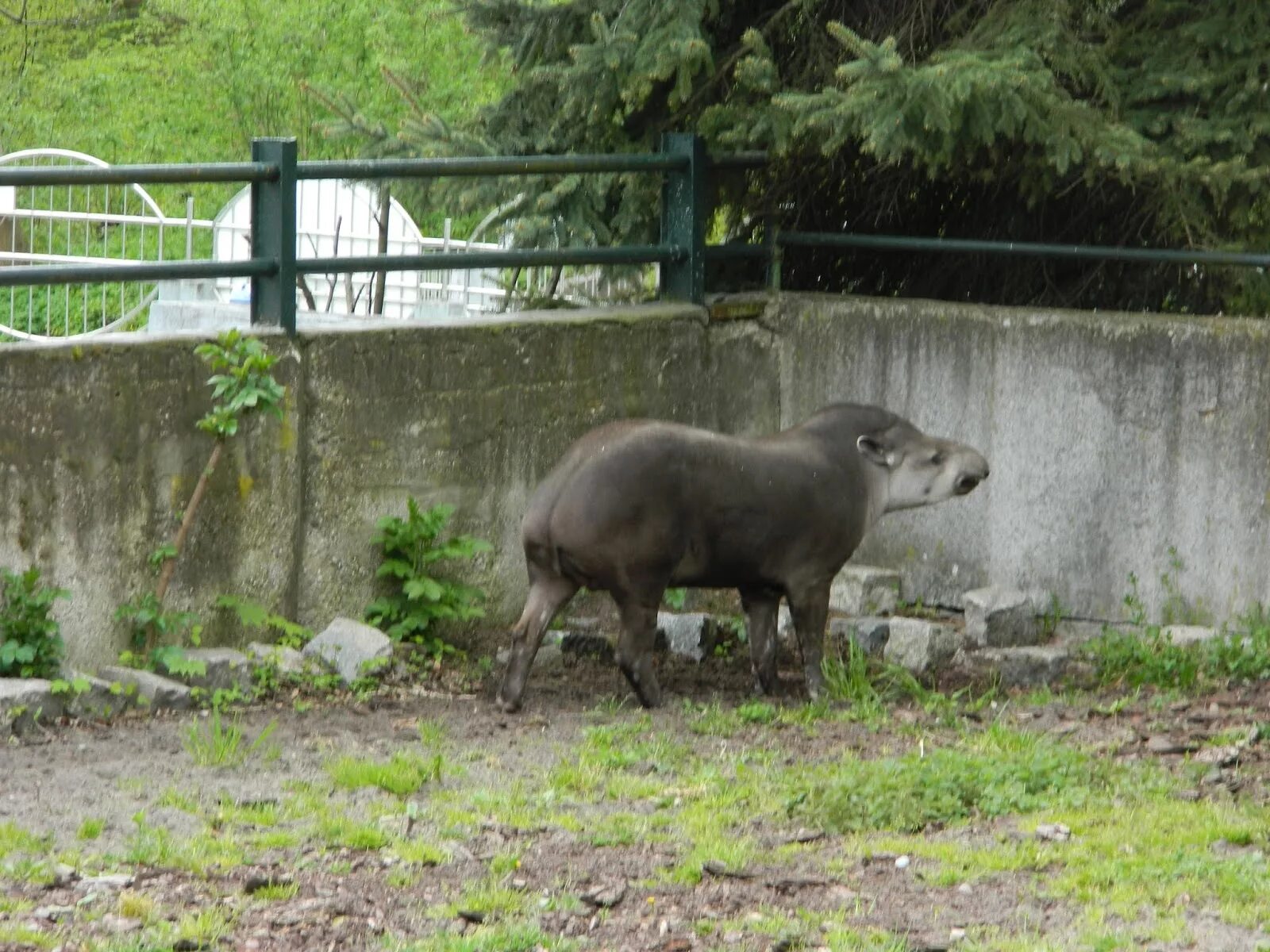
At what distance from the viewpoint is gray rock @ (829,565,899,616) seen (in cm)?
894

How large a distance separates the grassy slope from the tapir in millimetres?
12819

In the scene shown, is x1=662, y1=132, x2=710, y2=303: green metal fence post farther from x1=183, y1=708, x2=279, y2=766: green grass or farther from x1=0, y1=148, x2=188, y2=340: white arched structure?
x1=0, y1=148, x2=188, y2=340: white arched structure

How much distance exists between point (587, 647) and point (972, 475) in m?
1.75

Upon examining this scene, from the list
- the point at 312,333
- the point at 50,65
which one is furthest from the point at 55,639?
the point at 50,65

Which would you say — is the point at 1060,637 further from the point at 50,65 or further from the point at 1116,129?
the point at 50,65

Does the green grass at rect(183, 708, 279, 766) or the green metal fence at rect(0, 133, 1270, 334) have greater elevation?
the green metal fence at rect(0, 133, 1270, 334)

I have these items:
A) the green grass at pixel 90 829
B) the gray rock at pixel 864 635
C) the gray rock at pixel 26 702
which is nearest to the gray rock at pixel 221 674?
the gray rock at pixel 26 702

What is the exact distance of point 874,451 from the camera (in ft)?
26.1

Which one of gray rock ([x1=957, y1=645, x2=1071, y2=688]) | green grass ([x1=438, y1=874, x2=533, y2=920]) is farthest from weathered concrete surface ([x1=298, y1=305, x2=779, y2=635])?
green grass ([x1=438, y1=874, x2=533, y2=920])

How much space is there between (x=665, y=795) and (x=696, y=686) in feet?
5.85

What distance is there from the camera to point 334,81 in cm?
2077

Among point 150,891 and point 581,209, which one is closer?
point 150,891

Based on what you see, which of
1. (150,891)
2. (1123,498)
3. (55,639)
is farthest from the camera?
(1123,498)

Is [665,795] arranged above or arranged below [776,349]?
below
